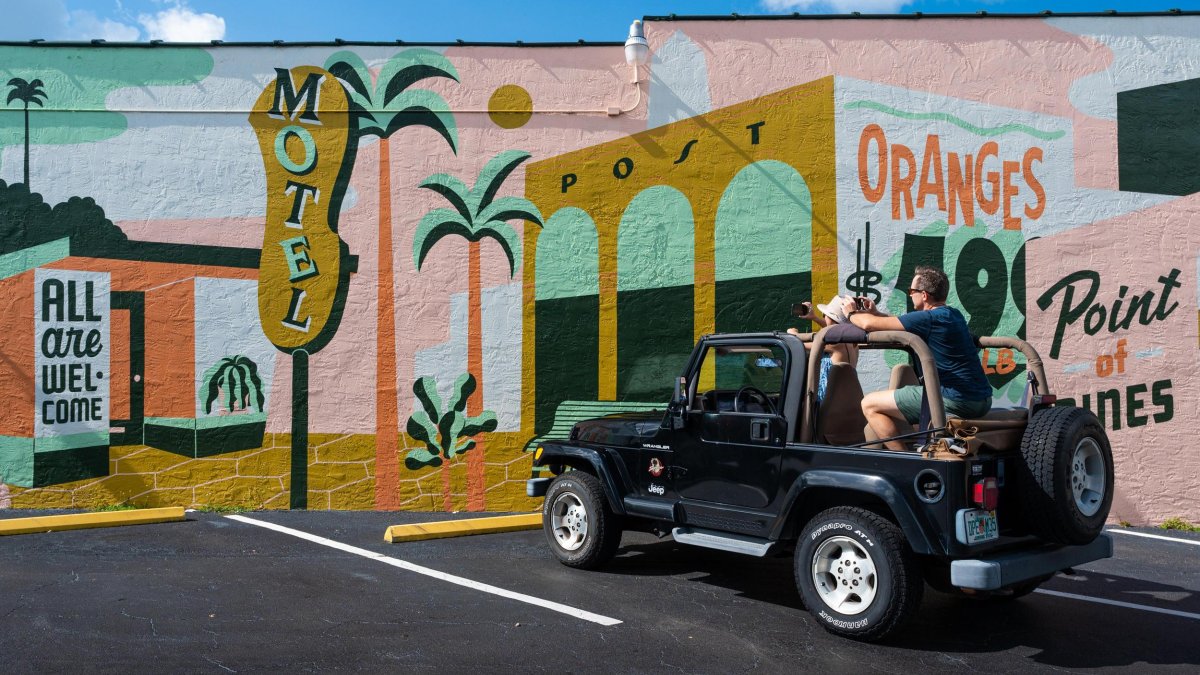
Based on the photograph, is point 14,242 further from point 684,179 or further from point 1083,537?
point 1083,537

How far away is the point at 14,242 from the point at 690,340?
7263 mm

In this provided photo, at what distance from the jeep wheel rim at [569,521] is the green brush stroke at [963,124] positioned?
213 inches

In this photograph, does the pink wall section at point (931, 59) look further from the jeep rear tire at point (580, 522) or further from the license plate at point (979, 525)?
the license plate at point (979, 525)

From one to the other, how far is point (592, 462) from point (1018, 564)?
10.2 ft

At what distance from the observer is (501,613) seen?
5.98 metres

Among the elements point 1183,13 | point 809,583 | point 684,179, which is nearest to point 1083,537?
point 809,583

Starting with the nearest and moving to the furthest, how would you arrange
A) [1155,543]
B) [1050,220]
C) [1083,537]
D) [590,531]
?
[1083,537], [590,531], [1155,543], [1050,220]

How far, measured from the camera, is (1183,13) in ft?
32.3

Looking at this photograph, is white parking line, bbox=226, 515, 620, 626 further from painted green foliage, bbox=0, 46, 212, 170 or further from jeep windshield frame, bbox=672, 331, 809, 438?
painted green foliage, bbox=0, 46, 212, 170

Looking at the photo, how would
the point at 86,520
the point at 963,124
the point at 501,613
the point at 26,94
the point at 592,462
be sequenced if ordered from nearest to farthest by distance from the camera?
the point at 501,613 < the point at 592,462 < the point at 86,520 < the point at 963,124 < the point at 26,94

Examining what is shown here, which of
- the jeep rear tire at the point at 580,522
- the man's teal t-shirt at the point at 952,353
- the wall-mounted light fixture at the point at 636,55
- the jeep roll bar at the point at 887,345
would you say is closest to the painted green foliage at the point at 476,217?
the wall-mounted light fixture at the point at 636,55

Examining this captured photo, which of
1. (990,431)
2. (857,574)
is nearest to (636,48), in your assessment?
(990,431)

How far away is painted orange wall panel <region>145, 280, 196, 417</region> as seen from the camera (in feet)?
33.0

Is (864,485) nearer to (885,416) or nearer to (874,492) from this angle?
(874,492)
